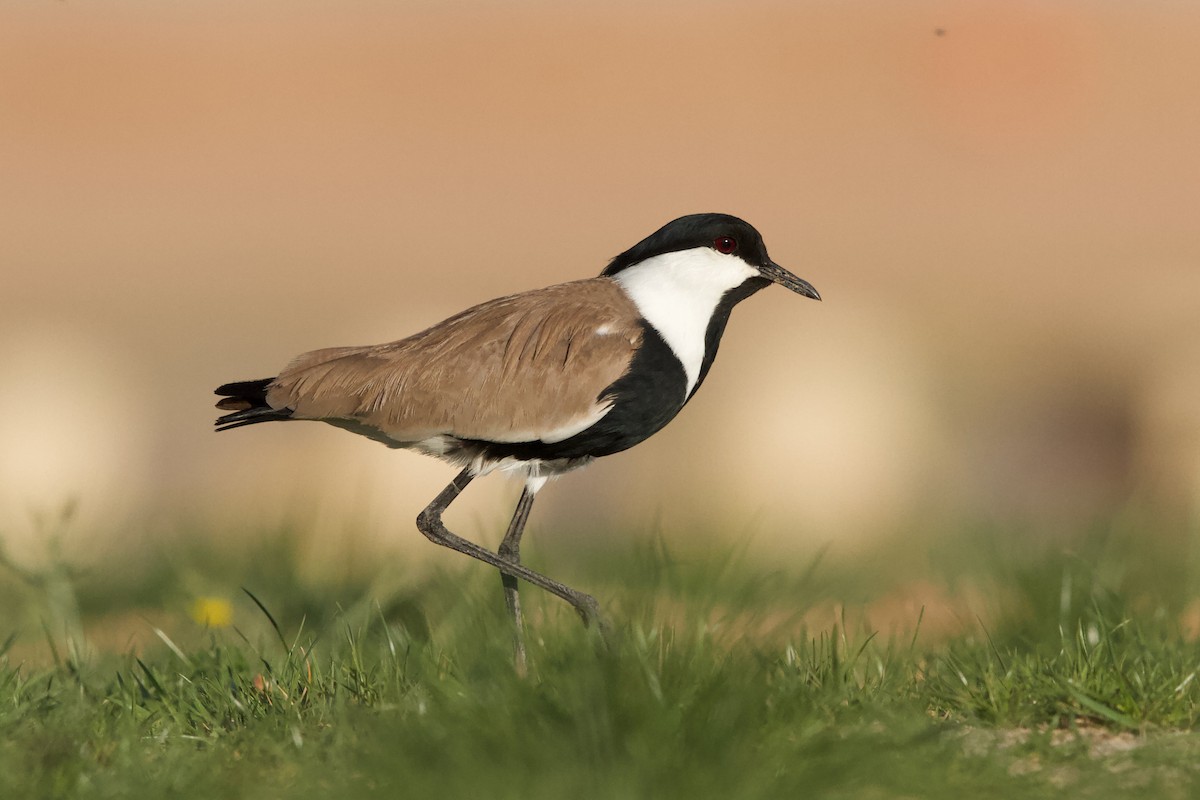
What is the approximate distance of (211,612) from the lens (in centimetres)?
602

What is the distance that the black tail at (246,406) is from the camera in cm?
545

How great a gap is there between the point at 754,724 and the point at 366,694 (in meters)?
1.39

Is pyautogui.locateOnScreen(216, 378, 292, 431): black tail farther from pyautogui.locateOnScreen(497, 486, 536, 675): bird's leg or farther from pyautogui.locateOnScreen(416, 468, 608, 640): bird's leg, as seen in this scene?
pyautogui.locateOnScreen(497, 486, 536, 675): bird's leg

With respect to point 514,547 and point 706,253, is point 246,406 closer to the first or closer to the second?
point 514,547

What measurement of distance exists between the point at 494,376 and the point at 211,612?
1.70 meters

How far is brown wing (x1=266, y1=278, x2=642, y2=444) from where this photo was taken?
527 cm

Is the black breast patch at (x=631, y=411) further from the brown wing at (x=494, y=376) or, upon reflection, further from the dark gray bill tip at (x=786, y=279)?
the dark gray bill tip at (x=786, y=279)

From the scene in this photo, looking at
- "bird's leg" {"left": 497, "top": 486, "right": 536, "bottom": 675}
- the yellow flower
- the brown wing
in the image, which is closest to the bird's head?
the brown wing

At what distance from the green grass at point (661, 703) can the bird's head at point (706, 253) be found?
1065 mm

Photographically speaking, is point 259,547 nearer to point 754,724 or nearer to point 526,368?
Result: point 526,368

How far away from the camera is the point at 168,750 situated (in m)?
4.30

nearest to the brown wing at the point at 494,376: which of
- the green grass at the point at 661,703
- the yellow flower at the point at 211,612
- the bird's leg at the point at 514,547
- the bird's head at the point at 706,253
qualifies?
the bird's head at the point at 706,253

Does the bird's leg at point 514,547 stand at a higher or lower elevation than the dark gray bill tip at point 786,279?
lower

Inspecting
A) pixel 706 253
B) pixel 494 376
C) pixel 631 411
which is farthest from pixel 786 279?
pixel 494 376
